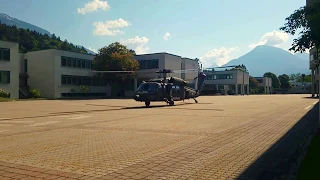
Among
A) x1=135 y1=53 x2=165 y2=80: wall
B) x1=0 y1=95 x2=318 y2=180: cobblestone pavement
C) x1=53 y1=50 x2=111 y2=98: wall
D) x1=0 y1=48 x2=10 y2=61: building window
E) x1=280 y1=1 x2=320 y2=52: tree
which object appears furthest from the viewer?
x1=135 y1=53 x2=165 y2=80: wall

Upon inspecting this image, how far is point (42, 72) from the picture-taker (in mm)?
63031

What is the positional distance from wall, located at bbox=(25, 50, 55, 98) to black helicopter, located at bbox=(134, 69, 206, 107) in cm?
3542

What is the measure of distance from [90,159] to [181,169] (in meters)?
2.39

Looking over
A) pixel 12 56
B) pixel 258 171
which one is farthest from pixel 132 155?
pixel 12 56

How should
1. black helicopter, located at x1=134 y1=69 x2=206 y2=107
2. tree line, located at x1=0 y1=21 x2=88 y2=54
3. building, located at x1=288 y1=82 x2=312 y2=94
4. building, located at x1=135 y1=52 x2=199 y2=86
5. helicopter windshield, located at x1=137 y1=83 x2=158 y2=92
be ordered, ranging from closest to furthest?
black helicopter, located at x1=134 y1=69 x2=206 y2=107, helicopter windshield, located at x1=137 y1=83 x2=158 y2=92, building, located at x1=135 y1=52 x2=199 y2=86, tree line, located at x1=0 y1=21 x2=88 y2=54, building, located at x1=288 y1=82 x2=312 y2=94

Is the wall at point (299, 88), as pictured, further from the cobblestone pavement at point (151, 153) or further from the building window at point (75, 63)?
the cobblestone pavement at point (151, 153)

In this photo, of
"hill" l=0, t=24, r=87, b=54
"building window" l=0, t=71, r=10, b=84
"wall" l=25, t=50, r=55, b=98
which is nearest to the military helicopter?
"building window" l=0, t=71, r=10, b=84

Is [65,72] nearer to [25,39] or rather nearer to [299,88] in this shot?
[25,39]

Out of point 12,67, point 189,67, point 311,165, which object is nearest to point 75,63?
point 12,67

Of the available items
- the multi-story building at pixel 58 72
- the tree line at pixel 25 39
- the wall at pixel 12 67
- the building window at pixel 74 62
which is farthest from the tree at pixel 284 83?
the wall at pixel 12 67

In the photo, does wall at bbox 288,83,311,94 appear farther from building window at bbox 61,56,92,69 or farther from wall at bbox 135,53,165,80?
building window at bbox 61,56,92,69

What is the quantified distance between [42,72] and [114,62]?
1472 cm

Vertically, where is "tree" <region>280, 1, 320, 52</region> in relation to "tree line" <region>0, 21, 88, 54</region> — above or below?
below

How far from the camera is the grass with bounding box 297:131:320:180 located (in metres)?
5.86
